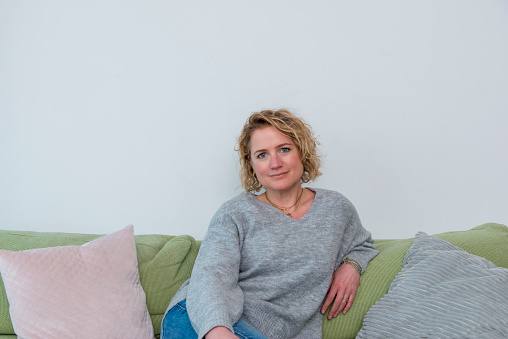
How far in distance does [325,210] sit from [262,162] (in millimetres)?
269

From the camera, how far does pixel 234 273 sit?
1.42m

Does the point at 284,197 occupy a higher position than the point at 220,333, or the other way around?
the point at 284,197

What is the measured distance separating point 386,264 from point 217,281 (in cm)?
63

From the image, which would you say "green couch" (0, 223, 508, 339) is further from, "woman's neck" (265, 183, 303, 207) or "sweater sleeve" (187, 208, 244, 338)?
"woman's neck" (265, 183, 303, 207)

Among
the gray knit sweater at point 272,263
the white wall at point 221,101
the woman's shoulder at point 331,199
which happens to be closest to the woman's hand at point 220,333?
the gray knit sweater at point 272,263

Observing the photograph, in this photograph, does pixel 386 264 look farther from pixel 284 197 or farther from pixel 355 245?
pixel 284 197

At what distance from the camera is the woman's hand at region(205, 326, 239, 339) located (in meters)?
1.18

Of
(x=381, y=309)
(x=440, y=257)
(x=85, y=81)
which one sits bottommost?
(x=381, y=309)

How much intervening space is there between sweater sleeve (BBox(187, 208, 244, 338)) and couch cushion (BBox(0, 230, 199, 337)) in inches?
8.5

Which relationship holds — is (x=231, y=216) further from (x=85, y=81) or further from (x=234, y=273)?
(x=85, y=81)

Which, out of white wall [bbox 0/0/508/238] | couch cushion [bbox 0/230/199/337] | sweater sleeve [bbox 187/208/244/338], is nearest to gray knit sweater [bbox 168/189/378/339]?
sweater sleeve [bbox 187/208/244/338]

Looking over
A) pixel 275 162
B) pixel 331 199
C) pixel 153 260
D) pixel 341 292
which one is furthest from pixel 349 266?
pixel 153 260

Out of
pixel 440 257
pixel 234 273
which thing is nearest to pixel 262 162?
pixel 234 273

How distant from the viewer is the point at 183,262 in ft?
5.49
